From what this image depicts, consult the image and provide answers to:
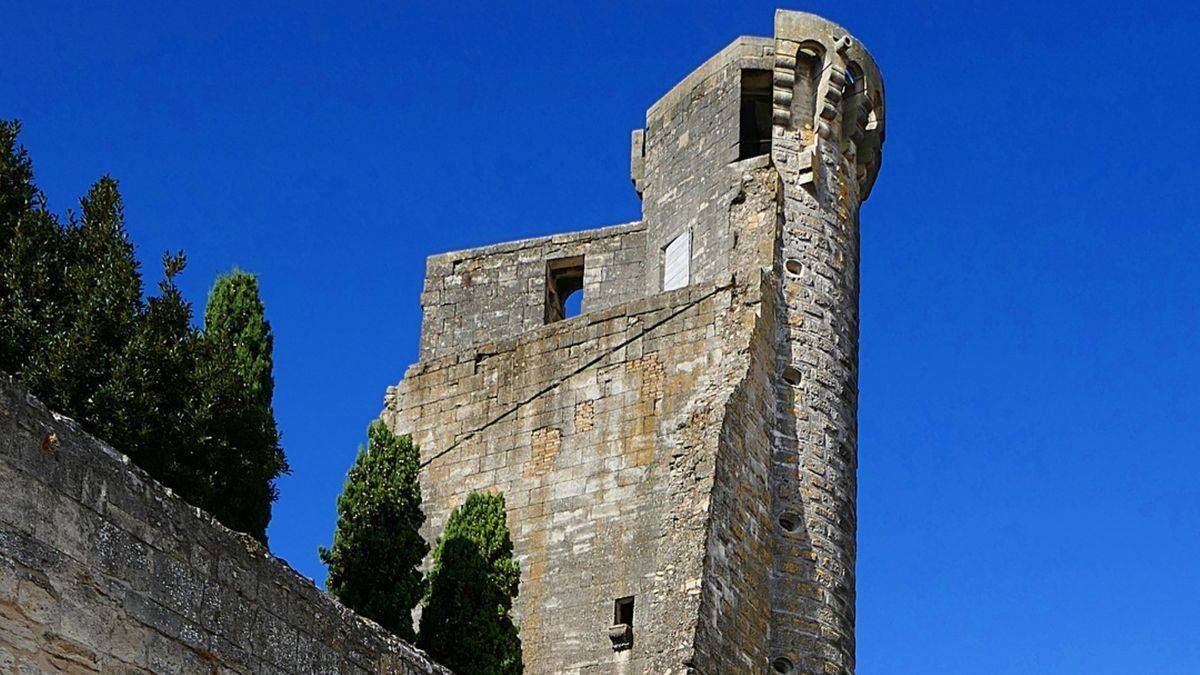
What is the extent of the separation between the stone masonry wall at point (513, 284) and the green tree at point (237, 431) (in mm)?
5385

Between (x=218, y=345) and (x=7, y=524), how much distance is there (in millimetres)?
7748

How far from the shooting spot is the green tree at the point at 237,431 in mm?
15141

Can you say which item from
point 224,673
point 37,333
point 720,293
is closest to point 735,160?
point 720,293

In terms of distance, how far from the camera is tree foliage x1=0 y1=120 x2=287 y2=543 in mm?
14422

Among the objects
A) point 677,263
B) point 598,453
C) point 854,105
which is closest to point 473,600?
point 598,453

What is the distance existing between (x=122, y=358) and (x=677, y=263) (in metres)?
7.75

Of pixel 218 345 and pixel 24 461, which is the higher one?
pixel 218 345

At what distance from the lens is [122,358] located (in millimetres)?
14617

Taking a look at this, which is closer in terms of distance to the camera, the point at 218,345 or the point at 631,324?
the point at 218,345

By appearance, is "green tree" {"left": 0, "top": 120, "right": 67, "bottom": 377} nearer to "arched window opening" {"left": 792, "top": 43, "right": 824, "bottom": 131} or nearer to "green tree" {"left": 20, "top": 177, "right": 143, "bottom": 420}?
"green tree" {"left": 20, "top": 177, "right": 143, "bottom": 420}

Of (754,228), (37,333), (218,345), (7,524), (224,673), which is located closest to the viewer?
(7,524)

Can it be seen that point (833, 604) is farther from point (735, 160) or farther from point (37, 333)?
point (37, 333)

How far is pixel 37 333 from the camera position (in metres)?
14.5

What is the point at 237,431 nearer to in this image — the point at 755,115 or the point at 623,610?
the point at 623,610
